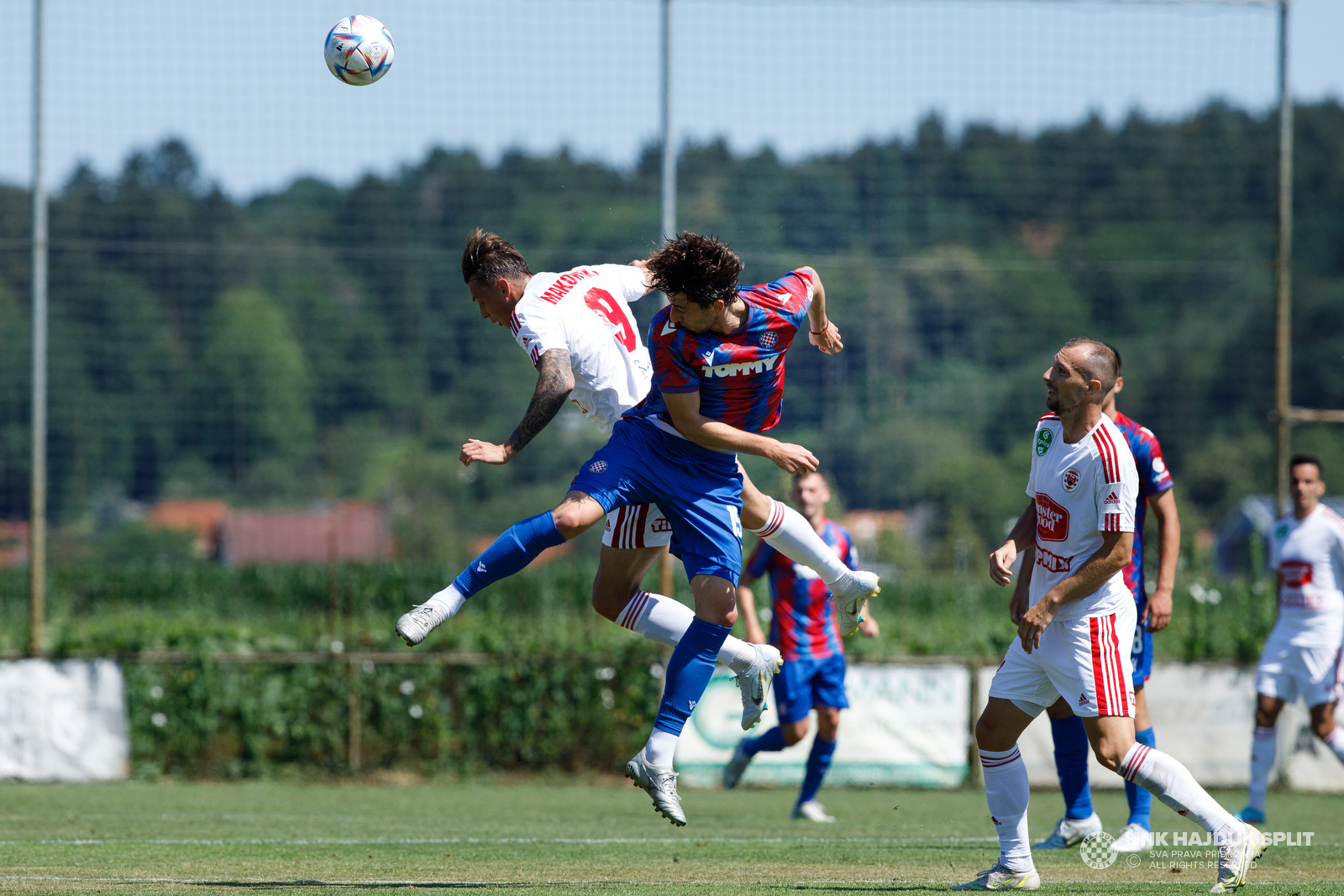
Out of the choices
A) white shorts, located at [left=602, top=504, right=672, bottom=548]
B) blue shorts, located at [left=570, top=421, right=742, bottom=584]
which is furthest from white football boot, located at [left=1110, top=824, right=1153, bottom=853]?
white shorts, located at [left=602, top=504, right=672, bottom=548]

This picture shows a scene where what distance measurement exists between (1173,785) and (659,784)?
2.23 m

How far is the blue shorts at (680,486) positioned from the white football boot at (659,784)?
3.00ft

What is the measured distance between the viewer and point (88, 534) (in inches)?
552

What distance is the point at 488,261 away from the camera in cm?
691

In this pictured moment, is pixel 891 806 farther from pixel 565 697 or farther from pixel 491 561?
pixel 491 561

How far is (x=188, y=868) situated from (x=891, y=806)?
595cm

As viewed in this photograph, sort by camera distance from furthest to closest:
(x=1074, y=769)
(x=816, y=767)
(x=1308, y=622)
Result: (x=1308, y=622)
(x=816, y=767)
(x=1074, y=769)

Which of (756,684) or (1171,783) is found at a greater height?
(756,684)

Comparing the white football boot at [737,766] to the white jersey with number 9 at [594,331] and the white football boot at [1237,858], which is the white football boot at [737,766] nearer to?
the white jersey with number 9 at [594,331]

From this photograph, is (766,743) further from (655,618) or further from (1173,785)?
(1173,785)

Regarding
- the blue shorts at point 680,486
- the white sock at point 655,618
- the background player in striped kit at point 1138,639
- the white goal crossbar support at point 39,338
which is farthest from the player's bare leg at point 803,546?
the white goal crossbar support at point 39,338

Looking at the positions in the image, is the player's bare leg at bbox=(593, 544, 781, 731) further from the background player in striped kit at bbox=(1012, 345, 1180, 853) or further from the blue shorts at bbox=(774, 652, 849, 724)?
the blue shorts at bbox=(774, 652, 849, 724)

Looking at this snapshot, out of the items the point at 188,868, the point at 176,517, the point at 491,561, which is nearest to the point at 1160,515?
the point at 491,561

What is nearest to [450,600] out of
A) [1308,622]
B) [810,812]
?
[810,812]
